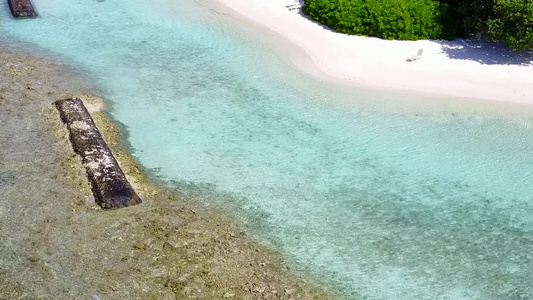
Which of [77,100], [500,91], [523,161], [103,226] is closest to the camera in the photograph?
[103,226]

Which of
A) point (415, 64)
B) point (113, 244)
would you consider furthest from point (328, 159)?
point (415, 64)

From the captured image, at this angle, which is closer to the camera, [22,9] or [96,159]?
[96,159]

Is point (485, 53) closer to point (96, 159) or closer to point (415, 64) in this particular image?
point (415, 64)

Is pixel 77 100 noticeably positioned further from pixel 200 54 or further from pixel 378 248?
pixel 378 248

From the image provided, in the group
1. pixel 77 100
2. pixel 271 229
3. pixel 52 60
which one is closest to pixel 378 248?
pixel 271 229

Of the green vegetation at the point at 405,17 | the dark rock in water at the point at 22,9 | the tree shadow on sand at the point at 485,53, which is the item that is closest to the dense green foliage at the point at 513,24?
the green vegetation at the point at 405,17

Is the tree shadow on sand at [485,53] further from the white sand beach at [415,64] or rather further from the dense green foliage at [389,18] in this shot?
the dense green foliage at [389,18]

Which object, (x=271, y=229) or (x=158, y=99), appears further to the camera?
(x=158, y=99)
